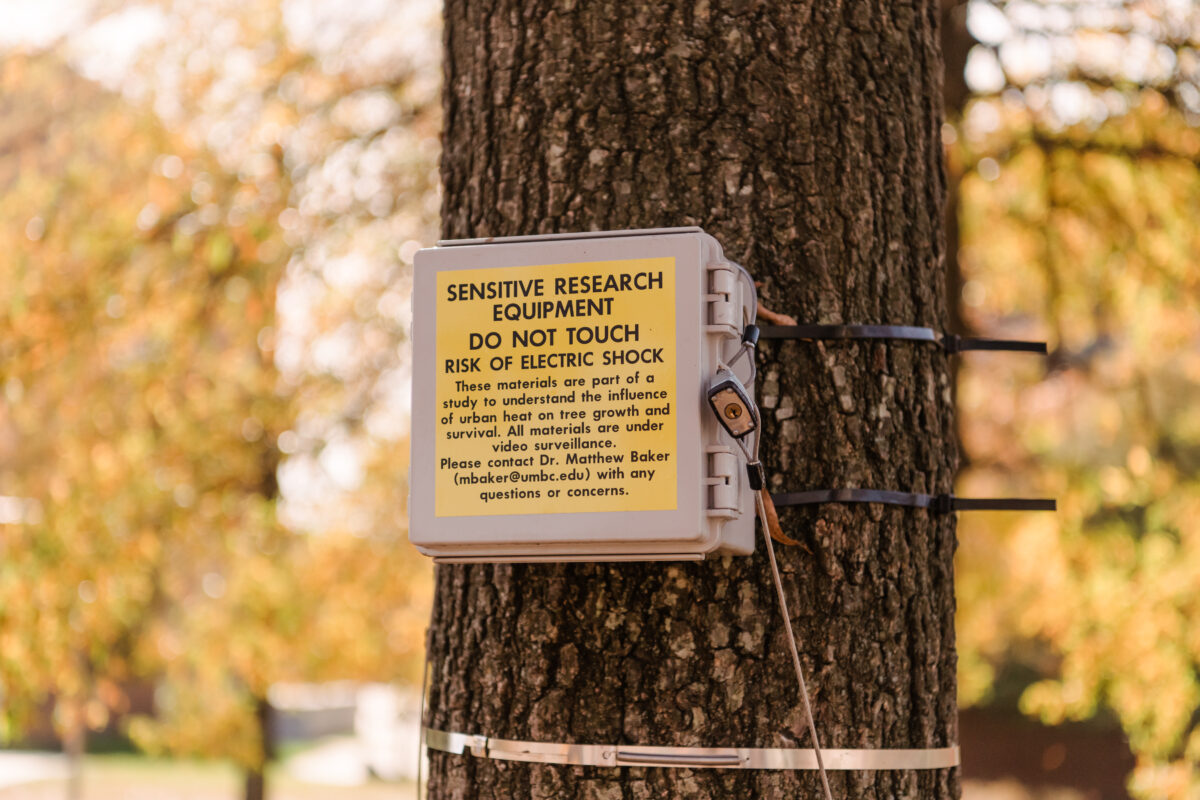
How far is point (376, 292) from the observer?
804cm

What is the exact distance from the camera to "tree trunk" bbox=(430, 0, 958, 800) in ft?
5.69

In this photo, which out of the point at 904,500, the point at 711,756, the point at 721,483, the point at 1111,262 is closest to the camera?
the point at 721,483

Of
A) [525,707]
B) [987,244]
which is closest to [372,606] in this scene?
[987,244]

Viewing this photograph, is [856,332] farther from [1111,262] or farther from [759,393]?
[1111,262]

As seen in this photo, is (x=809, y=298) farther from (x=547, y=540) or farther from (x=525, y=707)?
(x=525, y=707)

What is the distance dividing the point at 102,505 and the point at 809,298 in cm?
590

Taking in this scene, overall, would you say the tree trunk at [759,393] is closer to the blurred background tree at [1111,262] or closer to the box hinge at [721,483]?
the box hinge at [721,483]

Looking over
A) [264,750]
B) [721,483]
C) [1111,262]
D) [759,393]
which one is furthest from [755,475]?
[264,750]

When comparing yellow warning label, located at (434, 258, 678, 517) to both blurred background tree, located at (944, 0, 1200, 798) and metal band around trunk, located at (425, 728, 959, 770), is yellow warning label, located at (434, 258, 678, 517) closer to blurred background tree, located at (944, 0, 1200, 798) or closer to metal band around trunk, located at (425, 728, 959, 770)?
metal band around trunk, located at (425, 728, 959, 770)

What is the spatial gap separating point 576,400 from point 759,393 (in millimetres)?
316

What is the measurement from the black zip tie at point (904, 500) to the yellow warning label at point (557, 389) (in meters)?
0.28

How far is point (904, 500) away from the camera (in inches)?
71.5

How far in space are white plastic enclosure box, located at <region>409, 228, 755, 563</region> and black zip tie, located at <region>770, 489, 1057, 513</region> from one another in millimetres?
98

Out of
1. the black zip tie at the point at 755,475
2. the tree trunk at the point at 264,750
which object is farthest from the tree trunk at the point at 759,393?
the tree trunk at the point at 264,750
